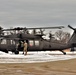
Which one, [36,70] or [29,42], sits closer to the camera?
[36,70]

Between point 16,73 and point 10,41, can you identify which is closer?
point 16,73

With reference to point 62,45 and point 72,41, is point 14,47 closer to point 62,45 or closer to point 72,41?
point 62,45

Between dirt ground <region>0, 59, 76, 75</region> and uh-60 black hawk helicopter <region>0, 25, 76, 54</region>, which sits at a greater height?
dirt ground <region>0, 59, 76, 75</region>

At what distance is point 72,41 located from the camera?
4019 centimetres

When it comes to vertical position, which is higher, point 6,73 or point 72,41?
point 6,73

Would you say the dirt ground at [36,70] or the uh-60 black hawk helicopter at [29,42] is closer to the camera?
the dirt ground at [36,70]

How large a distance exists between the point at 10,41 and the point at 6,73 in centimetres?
2061

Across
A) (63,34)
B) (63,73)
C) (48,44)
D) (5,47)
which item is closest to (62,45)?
(48,44)

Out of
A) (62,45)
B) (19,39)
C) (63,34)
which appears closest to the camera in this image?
(19,39)

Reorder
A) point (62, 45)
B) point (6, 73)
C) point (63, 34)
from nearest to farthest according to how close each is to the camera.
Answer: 1. point (6, 73)
2. point (62, 45)
3. point (63, 34)

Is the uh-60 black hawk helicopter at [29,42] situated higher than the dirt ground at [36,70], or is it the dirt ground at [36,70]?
the dirt ground at [36,70]

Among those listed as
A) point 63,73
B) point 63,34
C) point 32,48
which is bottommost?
point 63,34

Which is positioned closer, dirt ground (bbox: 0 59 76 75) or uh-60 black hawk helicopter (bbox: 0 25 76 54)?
dirt ground (bbox: 0 59 76 75)

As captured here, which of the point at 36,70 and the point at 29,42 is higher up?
the point at 36,70
